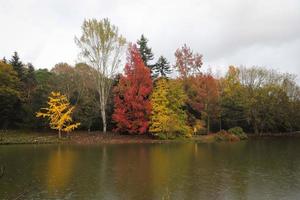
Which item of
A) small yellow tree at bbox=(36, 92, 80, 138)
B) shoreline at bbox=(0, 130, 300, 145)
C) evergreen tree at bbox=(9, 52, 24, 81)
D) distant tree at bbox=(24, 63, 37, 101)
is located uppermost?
evergreen tree at bbox=(9, 52, 24, 81)

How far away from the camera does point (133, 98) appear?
4903cm

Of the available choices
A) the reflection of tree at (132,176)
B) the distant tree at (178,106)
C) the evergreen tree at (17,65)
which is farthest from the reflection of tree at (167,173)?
the evergreen tree at (17,65)

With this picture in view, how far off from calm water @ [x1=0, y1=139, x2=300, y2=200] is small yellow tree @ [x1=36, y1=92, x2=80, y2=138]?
52.8 ft

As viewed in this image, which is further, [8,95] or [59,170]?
[8,95]

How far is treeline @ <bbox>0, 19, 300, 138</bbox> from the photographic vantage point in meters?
48.7

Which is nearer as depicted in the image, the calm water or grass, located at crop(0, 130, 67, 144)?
the calm water

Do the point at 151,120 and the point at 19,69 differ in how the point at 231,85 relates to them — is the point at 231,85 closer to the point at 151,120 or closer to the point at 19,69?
the point at 151,120

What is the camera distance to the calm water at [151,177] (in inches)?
653

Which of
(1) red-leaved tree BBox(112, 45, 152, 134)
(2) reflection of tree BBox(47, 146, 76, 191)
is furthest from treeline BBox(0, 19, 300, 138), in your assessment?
(2) reflection of tree BBox(47, 146, 76, 191)

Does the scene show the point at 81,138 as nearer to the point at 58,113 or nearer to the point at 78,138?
the point at 78,138

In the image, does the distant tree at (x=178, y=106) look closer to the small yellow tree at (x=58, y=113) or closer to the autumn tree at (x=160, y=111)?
the autumn tree at (x=160, y=111)

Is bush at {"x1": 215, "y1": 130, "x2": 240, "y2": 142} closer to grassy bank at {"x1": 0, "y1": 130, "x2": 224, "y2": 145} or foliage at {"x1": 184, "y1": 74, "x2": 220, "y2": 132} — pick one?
grassy bank at {"x1": 0, "y1": 130, "x2": 224, "y2": 145}

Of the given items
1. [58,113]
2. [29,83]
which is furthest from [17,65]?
[58,113]

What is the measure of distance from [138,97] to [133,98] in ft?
2.37
